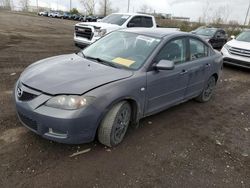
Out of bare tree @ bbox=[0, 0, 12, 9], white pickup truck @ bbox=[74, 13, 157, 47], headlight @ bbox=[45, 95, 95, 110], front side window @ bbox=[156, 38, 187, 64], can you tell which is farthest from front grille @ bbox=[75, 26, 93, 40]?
bare tree @ bbox=[0, 0, 12, 9]

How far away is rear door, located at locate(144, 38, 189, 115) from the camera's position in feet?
12.3

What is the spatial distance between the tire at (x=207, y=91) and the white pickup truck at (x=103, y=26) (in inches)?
198

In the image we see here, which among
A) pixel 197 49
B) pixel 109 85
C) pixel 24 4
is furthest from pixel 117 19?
pixel 24 4

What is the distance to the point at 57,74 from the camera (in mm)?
3266

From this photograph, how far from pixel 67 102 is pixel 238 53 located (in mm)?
8291

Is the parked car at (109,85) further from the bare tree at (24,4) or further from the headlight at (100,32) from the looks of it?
the bare tree at (24,4)

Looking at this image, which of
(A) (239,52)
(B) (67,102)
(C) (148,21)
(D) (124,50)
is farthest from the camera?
(C) (148,21)

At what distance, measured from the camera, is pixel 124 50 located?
3.99 meters

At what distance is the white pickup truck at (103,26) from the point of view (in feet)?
30.9

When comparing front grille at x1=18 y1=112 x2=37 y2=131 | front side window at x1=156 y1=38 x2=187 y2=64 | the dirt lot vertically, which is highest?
front side window at x1=156 y1=38 x2=187 y2=64

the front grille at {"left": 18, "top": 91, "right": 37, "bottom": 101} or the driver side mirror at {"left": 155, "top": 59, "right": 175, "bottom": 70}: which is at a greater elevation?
the driver side mirror at {"left": 155, "top": 59, "right": 175, "bottom": 70}

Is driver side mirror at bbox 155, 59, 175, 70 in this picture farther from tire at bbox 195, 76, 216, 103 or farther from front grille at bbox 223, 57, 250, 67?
front grille at bbox 223, 57, 250, 67

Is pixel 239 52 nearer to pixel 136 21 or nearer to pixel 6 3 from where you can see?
pixel 136 21

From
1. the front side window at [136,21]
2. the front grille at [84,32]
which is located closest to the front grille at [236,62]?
the front side window at [136,21]
